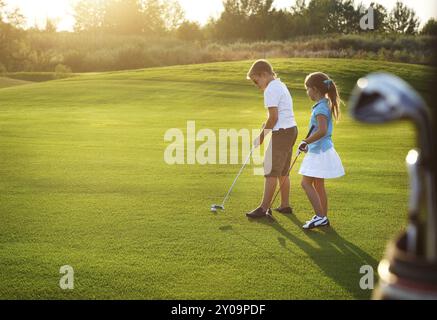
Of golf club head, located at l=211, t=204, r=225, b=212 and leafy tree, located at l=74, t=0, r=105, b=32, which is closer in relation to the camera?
golf club head, located at l=211, t=204, r=225, b=212

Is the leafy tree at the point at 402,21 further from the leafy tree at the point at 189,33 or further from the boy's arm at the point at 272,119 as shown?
the boy's arm at the point at 272,119

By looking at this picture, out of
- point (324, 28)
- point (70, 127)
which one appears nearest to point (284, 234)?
point (70, 127)

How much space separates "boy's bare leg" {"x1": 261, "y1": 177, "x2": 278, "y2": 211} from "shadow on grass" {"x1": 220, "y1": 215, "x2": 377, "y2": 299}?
279mm

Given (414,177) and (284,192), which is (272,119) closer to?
(284,192)

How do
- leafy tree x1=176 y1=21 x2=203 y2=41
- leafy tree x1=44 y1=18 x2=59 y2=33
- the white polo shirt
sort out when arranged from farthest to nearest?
leafy tree x1=176 y1=21 x2=203 y2=41 < leafy tree x1=44 y1=18 x2=59 y2=33 < the white polo shirt

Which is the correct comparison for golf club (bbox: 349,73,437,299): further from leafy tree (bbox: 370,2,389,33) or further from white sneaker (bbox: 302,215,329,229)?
leafy tree (bbox: 370,2,389,33)

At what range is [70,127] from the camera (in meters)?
18.3

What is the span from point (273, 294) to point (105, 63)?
2038 inches

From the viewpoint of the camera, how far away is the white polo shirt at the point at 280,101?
751cm

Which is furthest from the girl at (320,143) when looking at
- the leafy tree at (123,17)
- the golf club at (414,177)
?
the leafy tree at (123,17)

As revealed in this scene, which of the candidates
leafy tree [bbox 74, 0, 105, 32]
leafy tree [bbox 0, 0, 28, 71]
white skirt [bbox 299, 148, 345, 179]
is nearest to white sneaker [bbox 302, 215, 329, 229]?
white skirt [bbox 299, 148, 345, 179]

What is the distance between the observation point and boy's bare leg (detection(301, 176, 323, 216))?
7203 mm

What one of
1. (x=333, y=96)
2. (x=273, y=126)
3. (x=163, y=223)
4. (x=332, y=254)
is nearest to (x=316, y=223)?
(x=332, y=254)

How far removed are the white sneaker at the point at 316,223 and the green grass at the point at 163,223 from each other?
0.12m
